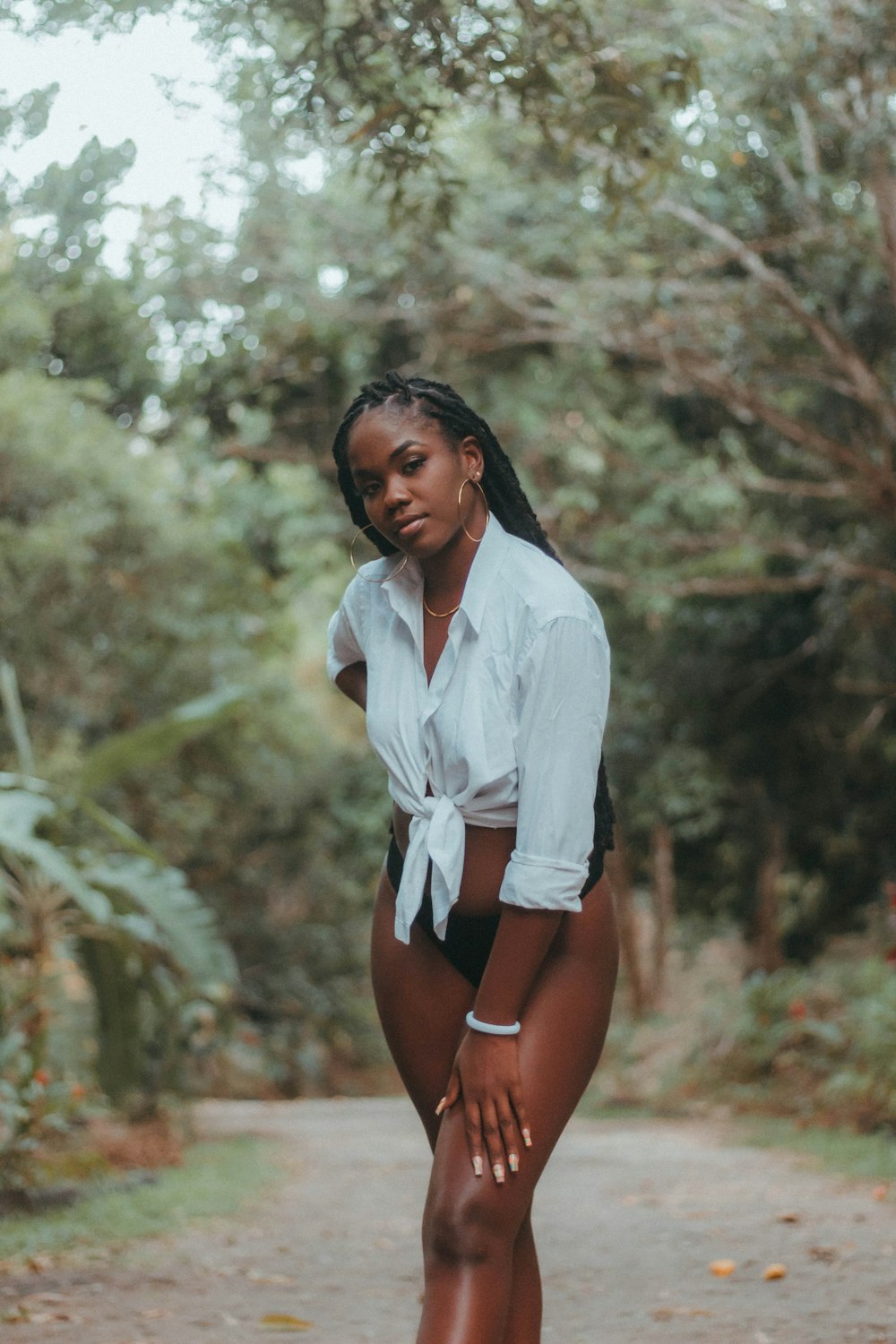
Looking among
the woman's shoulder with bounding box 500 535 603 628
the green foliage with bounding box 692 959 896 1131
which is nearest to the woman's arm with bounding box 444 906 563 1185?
the woman's shoulder with bounding box 500 535 603 628

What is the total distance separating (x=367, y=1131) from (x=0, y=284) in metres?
6.77

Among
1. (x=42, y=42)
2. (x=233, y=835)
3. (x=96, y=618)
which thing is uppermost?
(x=42, y=42)

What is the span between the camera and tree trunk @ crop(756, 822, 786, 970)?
14298 millimetres

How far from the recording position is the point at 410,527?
96.0 inches

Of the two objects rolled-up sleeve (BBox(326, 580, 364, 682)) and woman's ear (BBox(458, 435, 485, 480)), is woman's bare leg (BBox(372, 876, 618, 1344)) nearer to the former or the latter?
rolled-up sleeve (BBox(326, 580, 364, 682))

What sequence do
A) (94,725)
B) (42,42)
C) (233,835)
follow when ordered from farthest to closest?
(233,835)
(94,725)
(42,42)

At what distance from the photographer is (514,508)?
2.67 metres

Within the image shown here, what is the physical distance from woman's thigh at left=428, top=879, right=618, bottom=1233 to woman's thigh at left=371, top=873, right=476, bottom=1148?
0.15 m

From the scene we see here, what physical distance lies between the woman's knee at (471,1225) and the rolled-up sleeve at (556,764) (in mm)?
467

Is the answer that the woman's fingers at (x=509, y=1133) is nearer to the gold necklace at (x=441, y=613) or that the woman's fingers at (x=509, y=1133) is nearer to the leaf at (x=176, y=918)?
the gold necklace at (x=441, y=613)

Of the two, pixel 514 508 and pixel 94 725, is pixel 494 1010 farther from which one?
pixel 94 725

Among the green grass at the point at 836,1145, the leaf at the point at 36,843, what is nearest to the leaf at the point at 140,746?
the leaf at the point at 36,843

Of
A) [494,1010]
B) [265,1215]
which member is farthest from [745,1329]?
[265,1215]

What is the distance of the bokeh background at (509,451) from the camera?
529cm
